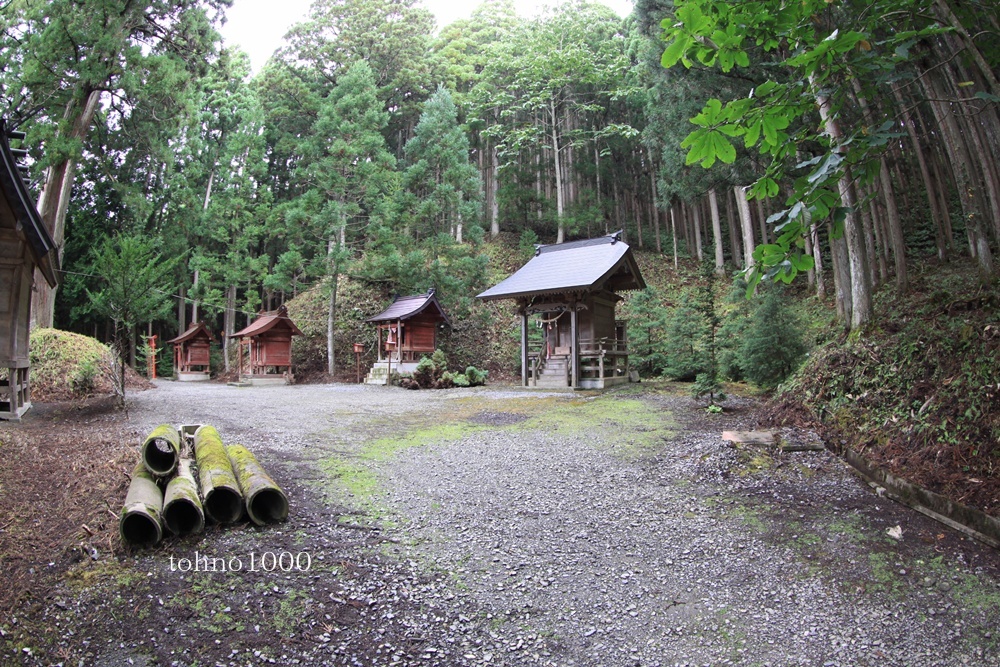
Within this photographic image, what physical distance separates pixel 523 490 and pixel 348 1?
27719mm

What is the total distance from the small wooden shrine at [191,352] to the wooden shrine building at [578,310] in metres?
14.0

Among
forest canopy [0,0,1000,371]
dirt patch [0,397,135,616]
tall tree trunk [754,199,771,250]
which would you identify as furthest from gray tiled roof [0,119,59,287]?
tall tree trunk [754,199,771,250]

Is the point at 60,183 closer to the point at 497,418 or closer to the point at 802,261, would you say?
the point at 497,418

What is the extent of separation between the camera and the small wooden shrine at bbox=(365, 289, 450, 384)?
16.6 m

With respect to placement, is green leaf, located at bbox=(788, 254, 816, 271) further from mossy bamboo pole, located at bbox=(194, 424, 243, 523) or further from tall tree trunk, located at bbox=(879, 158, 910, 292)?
tall tree trunk, located at bbox=(879, 158, 910, 292)

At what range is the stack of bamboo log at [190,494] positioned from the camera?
3.16m

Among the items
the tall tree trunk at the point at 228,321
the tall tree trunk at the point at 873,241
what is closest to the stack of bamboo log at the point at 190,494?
the tall tree trunk at the point at 873,241

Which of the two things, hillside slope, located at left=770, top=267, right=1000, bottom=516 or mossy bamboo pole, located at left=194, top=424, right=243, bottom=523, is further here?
hillside slope, located at left=770, top=267, right=1000, bottom=516

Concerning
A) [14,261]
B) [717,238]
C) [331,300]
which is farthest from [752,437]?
[717,238]

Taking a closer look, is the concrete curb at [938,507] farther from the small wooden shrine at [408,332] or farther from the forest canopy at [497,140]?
the small wooden shrine at [408,332]

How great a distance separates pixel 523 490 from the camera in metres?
4.62

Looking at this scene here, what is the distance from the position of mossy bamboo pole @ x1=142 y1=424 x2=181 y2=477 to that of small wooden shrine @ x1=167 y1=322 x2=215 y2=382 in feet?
63.2

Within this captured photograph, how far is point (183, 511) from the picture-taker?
3.40m

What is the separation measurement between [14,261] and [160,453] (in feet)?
15.2
